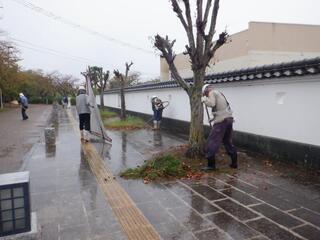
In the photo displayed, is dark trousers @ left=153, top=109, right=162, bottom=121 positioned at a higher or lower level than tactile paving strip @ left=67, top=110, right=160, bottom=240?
higher

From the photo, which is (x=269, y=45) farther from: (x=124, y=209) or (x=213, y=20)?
(x=124, y=209)

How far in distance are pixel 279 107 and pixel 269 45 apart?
24042 mm

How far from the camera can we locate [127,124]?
659 inches

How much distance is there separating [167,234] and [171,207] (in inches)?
36.3

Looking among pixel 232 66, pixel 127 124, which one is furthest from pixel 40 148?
pixel 232 66

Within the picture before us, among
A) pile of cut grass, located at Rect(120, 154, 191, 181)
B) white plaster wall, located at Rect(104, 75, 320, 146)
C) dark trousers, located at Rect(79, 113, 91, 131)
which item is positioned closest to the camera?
pile of cut grass, located at Rect(120, 154, 191, 181)

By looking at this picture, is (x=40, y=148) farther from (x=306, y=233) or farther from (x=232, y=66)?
(x=232, y=66)

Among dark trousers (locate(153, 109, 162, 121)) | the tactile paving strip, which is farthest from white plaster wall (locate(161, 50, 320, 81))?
the tactile paving strip

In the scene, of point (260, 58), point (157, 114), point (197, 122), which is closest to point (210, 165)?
point (197, 122)

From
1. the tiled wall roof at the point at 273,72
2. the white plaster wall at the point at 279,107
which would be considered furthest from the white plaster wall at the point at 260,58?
the white plaster wall at the point at 279,107

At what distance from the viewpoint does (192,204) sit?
5207 mm

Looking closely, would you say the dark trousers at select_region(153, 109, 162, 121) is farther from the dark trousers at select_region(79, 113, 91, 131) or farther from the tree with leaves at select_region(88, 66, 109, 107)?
the tree with leaves at select_region(88, 66, 109, 107)

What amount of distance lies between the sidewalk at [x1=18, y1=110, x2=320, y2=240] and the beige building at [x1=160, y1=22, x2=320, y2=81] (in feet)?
78.9

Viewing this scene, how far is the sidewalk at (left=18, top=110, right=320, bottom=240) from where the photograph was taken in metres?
4.24
